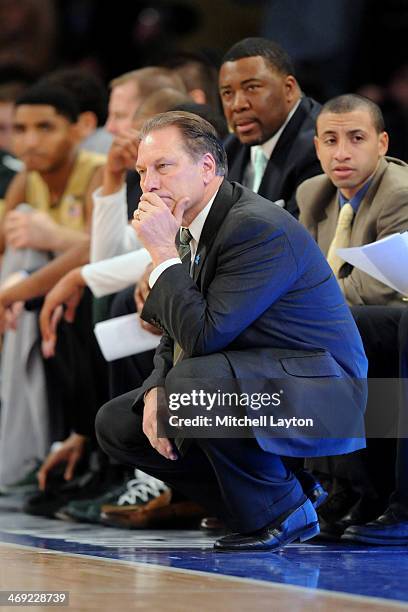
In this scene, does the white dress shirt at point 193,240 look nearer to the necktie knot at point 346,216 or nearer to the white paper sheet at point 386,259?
the white paper sheet at point 386,259

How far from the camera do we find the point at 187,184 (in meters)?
2.99

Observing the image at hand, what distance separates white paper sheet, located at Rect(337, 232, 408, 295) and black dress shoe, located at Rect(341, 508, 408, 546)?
0.55m

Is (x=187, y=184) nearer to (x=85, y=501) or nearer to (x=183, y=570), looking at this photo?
(x=183, y=570)

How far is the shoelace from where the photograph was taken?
3.86 metres

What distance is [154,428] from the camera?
2.94 meters

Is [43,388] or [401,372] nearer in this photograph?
[401,372]

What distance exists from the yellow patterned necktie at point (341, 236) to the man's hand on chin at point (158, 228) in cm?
68

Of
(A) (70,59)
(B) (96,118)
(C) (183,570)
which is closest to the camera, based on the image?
(C) (183,570)

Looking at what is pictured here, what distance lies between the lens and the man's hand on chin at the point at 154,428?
9.65ft

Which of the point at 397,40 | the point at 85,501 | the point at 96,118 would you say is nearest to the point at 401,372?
the point at 85,501

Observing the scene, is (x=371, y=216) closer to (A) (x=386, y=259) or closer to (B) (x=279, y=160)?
(A) (x=386, y=259)

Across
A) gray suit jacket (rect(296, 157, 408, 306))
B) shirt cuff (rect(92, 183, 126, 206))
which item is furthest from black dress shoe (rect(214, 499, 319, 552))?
shirt cuff (rect(92, 183, 126, 206))

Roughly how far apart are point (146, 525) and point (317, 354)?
1138 mm

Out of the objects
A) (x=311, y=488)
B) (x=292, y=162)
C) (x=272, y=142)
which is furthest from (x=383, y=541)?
(x=272, y=142)
